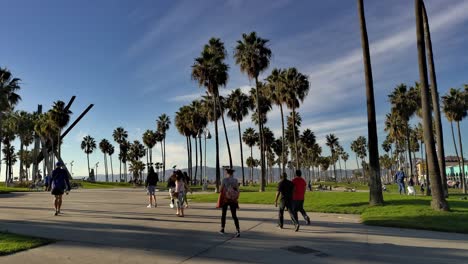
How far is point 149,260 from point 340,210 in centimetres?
1019

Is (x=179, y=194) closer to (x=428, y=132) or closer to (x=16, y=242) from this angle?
(x=16, y=242)

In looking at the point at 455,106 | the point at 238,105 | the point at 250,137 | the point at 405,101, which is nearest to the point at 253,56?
the point at 238,105

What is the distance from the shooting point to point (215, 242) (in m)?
8.27

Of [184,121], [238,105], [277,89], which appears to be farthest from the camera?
[184,121]

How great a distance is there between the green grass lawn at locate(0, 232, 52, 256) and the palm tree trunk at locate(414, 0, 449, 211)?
43.2 ft

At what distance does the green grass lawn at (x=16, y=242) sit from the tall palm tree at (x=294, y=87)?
40.1 meters

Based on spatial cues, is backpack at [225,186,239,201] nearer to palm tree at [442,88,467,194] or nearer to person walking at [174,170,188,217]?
person walking at [174,170,188,217]

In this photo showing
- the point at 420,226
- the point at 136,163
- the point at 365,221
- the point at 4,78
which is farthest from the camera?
the point at 136,163

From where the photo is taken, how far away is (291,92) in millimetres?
46500

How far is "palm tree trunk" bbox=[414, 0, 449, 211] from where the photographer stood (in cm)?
1435

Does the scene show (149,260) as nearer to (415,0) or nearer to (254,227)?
(254,227)

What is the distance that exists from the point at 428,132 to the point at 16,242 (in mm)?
14467

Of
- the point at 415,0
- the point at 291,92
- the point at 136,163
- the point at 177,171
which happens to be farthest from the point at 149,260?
the point at 136,163

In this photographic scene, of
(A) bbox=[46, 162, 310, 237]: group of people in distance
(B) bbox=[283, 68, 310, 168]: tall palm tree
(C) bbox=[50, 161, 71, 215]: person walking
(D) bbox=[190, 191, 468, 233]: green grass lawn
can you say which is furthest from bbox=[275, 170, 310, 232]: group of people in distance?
(B) bbox=[283, 68, 310, 168]: tall palm tree
